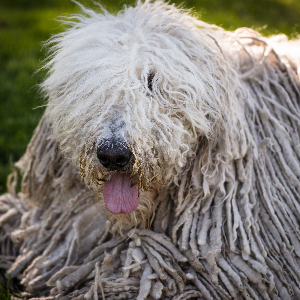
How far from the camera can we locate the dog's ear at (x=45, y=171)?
2.18 metres

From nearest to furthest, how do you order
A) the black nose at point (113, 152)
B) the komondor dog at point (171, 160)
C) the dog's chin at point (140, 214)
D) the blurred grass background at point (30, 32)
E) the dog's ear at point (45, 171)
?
the black nose at point (113, 152) → the komondor dog at point (171, 160) → the dog's chin at point (140, 214) → the dog's ear at point (45, 171) → the blurred grass background at point (30, 32)

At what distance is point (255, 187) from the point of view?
1.94 meters

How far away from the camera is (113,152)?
5.20 ft

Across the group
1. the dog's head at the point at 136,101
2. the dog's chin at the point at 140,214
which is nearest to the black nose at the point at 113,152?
the dog's head at the point at 136,101

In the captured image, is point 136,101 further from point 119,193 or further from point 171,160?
point 119,193

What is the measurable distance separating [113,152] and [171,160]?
0.93 ft

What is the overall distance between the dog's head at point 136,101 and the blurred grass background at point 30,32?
1.39 m

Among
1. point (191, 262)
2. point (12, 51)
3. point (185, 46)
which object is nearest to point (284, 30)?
point (12, 51)

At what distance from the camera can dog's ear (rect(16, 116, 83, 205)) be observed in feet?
7.14

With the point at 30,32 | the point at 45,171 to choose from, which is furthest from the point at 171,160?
the point at 30,32

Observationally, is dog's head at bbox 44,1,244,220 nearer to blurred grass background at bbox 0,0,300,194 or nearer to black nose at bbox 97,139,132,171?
black nose at bbox 97,139,132,171

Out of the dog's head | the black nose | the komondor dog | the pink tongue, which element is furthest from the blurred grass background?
the black nose

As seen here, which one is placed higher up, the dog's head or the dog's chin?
the dog's head

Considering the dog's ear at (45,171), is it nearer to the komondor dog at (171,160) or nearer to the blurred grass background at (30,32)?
the komondor dog at (171,160)
